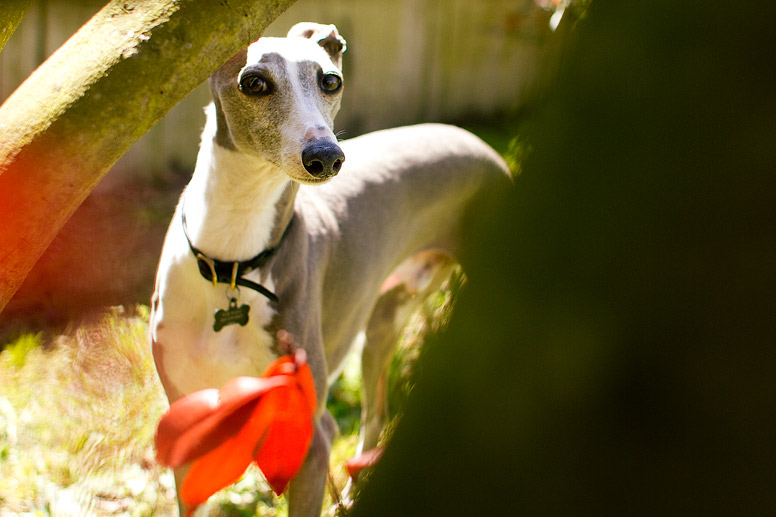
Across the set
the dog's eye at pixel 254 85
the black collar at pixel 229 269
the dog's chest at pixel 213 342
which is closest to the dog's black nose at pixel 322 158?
the dog's eye at pixel 254 85

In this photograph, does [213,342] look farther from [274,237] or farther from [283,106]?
[283,106]

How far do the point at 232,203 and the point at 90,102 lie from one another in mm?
1171

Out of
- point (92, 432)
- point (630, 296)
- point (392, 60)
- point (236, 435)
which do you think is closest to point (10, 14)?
point (236, 435)

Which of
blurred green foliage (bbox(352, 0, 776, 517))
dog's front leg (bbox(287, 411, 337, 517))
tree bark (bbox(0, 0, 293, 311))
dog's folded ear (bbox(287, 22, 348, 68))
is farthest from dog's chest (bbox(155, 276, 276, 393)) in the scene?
blurred green foliage (bbox(352, 0, 776, 517))

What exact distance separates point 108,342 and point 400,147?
1.73 m

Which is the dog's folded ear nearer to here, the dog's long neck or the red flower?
the dog's long neck

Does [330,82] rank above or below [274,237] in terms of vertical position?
above

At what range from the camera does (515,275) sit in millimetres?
413

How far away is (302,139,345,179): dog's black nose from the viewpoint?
1.82 m

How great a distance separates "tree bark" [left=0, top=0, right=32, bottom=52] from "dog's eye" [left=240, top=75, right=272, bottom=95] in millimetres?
659

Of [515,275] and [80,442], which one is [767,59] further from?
[80,442]

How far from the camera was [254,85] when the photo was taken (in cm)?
201

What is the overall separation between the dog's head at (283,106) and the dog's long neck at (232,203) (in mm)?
61

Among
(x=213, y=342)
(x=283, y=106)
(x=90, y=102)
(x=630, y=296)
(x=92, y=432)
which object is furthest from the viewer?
(x=92, y=432)
